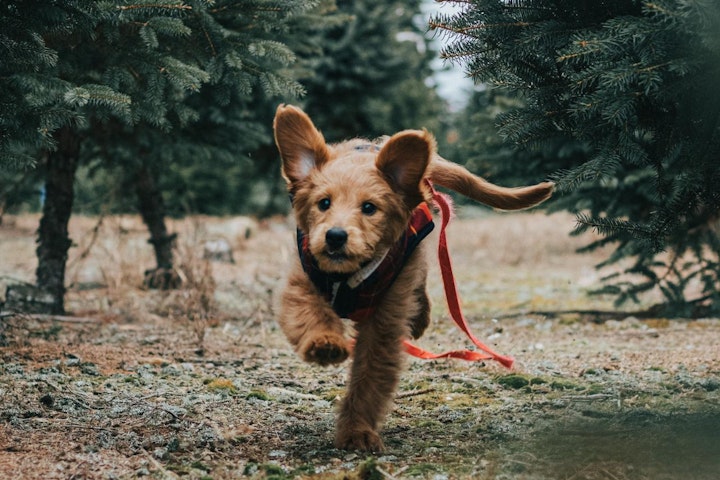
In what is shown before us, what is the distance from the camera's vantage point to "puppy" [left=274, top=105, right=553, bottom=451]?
338cm

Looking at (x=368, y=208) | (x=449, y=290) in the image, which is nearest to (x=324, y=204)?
(x=368, y=208)

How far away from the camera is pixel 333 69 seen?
14234mm

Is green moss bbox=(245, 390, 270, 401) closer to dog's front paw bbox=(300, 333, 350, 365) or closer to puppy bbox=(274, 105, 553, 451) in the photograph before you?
puppy bbox=(274, 105, 553, 451)

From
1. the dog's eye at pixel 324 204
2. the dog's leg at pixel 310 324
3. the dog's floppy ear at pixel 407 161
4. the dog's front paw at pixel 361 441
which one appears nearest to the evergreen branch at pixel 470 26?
the dog's floppy ear at pixel 407 161

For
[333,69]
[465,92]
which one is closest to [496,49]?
[333,69]

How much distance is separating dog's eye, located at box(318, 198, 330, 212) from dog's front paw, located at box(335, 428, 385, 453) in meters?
1.02

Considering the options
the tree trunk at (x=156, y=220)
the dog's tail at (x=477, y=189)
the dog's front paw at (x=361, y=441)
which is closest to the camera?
the dog's front paw at (x=361, y=441)

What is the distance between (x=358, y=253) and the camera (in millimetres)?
3316

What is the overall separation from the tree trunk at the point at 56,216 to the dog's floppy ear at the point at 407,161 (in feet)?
11.8

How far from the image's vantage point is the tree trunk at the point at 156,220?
7.91 metres

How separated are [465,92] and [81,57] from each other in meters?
26.0

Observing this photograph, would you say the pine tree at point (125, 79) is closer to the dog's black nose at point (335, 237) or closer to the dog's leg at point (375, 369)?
the dog's black nose at point (335, 237)

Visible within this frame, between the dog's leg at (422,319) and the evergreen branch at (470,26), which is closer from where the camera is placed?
the evergreen branch at (470,26)

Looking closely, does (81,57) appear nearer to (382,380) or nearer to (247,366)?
(247,366)
